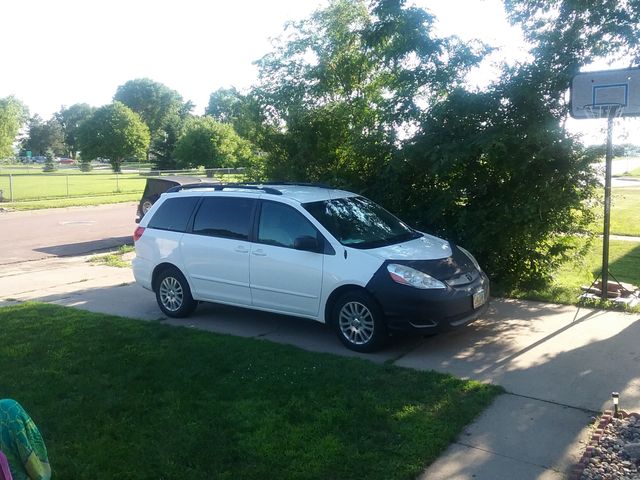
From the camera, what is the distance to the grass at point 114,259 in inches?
495

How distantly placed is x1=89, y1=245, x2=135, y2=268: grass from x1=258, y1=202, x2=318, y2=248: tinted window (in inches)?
239

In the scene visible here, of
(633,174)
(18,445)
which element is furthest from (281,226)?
(633,174)

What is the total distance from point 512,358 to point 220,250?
11.7ft

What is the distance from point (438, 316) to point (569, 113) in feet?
13.0

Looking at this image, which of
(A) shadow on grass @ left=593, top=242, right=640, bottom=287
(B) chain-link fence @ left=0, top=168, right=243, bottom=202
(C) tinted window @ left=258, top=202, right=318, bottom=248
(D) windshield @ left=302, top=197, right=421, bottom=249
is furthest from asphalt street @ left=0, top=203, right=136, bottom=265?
(A) shadow on grass @ left=593, top=242, right=640, bottom=287

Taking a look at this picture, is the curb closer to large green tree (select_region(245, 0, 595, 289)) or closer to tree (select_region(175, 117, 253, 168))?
large green tree (select_region(245, 0, 595, 289))

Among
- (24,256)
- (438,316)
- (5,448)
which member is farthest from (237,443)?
(24,256)

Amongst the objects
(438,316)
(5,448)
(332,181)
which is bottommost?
(438,316)

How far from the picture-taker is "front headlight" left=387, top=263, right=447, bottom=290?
20.4 feet

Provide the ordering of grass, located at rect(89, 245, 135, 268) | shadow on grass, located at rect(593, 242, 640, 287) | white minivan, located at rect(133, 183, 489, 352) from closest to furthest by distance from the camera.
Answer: white minivan, located at rect(133, 183, 489, 352), shadow on grass, located at rect(593, 242, 640, 287), grass, located at rect(89, 245, 135, 268)

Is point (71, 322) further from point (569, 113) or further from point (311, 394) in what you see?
point (569, 113)

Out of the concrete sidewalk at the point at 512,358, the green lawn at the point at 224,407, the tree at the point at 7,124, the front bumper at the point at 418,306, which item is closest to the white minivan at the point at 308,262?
the front bumper at the point at 418,306

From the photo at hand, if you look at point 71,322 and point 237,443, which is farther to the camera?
point 71,322

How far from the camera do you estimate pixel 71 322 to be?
297 inches
